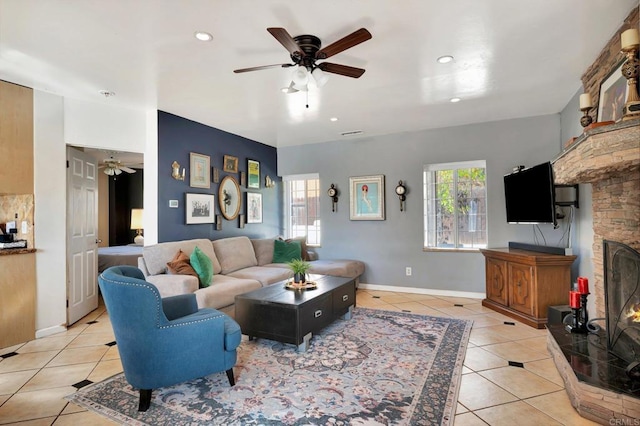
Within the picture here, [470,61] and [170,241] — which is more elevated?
[470,61]

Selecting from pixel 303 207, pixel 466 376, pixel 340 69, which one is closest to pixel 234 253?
pixel 303 207

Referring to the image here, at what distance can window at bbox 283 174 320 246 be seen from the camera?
6.41m

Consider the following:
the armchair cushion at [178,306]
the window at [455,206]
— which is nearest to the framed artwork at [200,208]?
the armchair cushion at [178,306]

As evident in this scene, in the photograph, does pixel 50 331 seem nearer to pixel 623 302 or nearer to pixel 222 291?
pixel 222 291

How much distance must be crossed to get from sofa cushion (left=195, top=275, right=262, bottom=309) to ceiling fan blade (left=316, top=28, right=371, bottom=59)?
8.16 feet

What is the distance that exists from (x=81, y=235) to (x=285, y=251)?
110 inches

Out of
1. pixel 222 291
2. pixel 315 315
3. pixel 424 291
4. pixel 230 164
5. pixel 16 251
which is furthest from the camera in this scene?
pixel 230 164

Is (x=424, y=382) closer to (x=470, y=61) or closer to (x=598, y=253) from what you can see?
(x=598, y=253)

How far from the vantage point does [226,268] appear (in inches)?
185

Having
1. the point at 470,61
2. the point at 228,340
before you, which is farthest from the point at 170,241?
the point at 470,61

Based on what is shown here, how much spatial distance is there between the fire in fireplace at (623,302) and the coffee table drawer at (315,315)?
7.32 ft

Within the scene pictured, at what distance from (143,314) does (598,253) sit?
3.52 meters

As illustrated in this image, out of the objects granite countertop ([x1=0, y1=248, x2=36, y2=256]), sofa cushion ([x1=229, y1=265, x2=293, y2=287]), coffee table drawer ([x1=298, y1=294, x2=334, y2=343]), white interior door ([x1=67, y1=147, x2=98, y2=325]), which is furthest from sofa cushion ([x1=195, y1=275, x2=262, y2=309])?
granite countertop ([x1=0, y1=248, x2=36, y2=256])

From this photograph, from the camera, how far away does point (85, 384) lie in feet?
8.35
